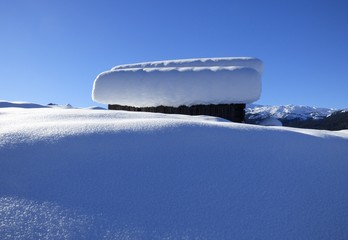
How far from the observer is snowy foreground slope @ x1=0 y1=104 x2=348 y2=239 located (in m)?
0.77

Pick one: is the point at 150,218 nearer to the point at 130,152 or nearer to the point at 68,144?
the point at 130,152

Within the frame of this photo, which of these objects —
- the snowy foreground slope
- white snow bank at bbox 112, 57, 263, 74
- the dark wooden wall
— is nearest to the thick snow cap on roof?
the dark wooden wall

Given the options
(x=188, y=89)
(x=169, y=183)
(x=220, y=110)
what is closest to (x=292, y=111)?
(x=220, y=110)

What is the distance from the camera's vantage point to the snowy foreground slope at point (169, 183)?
0.77 meters

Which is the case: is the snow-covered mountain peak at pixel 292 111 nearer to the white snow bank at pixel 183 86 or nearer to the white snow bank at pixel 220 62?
the white snow bank at pixel 220 62

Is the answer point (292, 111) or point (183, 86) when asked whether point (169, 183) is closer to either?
point (183, 86)

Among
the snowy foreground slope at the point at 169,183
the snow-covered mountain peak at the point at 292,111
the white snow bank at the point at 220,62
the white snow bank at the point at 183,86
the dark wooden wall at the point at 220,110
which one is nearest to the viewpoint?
the snowy foreground slope at the point at 169,183

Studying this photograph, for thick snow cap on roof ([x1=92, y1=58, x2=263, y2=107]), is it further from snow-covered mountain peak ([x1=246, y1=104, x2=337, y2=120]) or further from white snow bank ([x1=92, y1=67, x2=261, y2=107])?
snow-covered mountain peak ([x1=246, y1=104, x2=337, y2=120])

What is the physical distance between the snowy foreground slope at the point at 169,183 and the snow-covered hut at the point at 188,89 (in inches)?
139

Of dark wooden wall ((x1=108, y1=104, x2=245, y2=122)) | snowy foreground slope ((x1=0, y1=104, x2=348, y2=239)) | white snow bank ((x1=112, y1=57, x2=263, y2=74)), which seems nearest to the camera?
snowy foreground slope ((x1=0, y1=104, x2=348, y2=239))

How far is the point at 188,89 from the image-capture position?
16.0 feet

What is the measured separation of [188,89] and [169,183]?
404cm

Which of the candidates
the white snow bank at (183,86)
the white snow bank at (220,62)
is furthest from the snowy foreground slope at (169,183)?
the white snow bank at (220,62)

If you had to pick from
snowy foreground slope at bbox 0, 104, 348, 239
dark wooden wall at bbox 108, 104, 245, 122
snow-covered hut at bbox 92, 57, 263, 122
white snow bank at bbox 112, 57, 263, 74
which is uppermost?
white snow bank at bbox 112, 57, 263, 74
